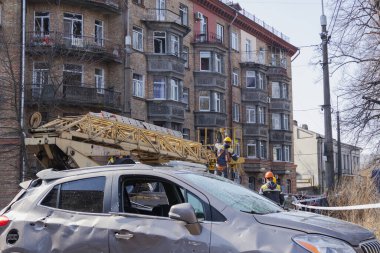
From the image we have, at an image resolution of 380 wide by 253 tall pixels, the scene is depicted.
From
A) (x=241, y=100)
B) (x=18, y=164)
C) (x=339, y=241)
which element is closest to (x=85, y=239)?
(x=339, y=241)

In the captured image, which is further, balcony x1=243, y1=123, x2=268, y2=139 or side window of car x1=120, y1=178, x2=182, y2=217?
balcony x1=243, y1=123, x2=268, y2=139

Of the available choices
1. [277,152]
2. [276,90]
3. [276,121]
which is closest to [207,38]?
[276,90]

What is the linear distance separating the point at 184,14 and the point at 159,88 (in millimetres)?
7632

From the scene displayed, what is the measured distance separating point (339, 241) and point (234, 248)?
0.86m

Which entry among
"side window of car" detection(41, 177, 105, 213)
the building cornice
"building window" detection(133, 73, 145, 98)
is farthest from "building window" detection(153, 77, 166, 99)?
"side window of car" detection(41, 177, 105, 213)

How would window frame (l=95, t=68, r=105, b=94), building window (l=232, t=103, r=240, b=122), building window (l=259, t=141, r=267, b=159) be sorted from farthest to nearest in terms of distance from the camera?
building window (l=259, t=141, r=267, b=159), building window (l=232, t=103, r=240, b=122), window frame (l=95, t=68, r=105, b=94)

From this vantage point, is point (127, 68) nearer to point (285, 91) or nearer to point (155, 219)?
point (285, 91)

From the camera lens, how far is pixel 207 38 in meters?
41.8

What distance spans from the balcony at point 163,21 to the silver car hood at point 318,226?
102ft

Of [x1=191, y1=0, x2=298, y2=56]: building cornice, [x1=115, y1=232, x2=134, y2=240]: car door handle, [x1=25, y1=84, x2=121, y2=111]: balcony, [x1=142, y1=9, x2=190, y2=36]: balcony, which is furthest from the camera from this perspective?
[x1=191, y1=0, x2=298, y2=56]: building cornice

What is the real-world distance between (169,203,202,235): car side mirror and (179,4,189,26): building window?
35.3m

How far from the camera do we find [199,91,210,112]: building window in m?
40.2

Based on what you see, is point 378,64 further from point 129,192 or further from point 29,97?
point 29,97

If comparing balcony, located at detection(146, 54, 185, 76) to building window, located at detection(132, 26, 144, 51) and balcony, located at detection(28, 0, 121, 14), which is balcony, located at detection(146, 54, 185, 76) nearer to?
building window, located at detection(132, 26, 144, 51)
